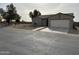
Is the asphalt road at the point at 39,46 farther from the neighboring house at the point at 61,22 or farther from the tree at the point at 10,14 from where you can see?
the tree at the point at 10,14

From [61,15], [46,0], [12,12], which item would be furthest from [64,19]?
[12,12]

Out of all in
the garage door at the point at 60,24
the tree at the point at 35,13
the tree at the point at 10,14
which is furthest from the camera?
the tree at the point at 35,13

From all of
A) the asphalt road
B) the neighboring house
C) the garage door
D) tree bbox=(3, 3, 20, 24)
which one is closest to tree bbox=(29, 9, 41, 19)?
tree bbox=(3, 3, 20, 24)

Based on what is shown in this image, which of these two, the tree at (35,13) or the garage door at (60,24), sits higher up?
the tree at (35,13)

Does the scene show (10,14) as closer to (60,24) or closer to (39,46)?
(60,24)

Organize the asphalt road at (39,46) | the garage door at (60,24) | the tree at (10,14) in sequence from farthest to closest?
the tree at (10,14) < the garage door at (60,24) < the asphalt road at (39,46)

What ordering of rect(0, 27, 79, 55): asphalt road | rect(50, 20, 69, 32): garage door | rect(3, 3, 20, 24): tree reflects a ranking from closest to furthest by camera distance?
rect(0, 27, 79, 55): asphalt road → rect(50, 20, 69, 32): garage door → rect(3, 3, 20, 24): tree

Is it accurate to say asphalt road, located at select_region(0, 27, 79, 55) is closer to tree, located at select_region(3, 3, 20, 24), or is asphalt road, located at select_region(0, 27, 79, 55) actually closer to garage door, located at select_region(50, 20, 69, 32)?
garage door, located at select_region(50, 20, 69, 32)

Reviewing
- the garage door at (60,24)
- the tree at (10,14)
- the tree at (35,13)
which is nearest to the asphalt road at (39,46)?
the garage door at (60,24)

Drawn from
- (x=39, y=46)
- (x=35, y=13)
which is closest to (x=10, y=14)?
(x=35, y=13)

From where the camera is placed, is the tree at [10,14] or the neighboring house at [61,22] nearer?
the neighboring house at [61,22]

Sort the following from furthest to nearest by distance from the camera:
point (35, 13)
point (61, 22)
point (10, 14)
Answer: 1. point (35, 13)
2. point (10, 14)
3. point (61, 22)

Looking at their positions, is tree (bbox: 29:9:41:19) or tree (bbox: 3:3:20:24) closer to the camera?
tree (bbox: 3:3:20:24)
